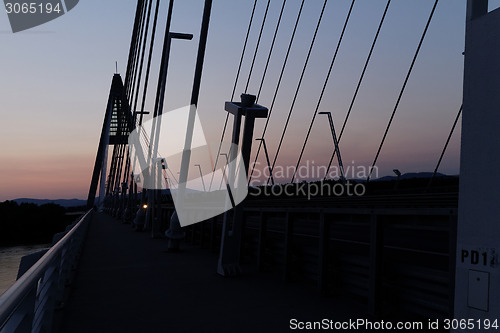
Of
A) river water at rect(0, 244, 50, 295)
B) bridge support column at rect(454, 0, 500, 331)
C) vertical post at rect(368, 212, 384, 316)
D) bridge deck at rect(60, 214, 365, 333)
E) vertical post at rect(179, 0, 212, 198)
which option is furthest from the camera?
river water at rect(0, 244, 50, 295)

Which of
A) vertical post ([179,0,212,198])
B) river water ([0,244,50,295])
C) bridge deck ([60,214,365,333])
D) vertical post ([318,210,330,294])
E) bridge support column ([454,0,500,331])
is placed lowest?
river water ([0,244,50,295])

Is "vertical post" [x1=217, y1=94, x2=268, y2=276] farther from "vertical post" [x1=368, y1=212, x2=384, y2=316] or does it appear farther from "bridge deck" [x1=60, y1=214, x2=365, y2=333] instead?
"vertical post" [x1=368, y1=212, x2=384, y2=316]

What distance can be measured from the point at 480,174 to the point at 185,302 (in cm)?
387

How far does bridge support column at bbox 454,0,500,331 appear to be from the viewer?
239 cm

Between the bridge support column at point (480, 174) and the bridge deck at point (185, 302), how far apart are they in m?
Result: 2.23

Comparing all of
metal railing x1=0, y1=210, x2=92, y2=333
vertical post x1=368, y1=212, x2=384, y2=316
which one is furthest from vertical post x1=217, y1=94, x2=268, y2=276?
metal railing x1=0, y1=210, x2=92, y2=333

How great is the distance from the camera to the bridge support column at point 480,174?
2389mm

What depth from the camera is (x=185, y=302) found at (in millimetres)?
5582

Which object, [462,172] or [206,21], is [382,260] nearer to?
[462,172]

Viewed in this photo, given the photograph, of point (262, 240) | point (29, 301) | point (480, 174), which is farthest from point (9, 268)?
point (480, 174)

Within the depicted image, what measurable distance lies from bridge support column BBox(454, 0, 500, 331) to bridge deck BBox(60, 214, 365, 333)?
7.32 feet

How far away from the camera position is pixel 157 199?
677 inches

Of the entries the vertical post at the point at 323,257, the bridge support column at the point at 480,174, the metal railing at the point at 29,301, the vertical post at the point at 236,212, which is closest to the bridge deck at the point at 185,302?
the vertical post at the point at 323,257

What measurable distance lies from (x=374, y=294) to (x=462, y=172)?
251cm
